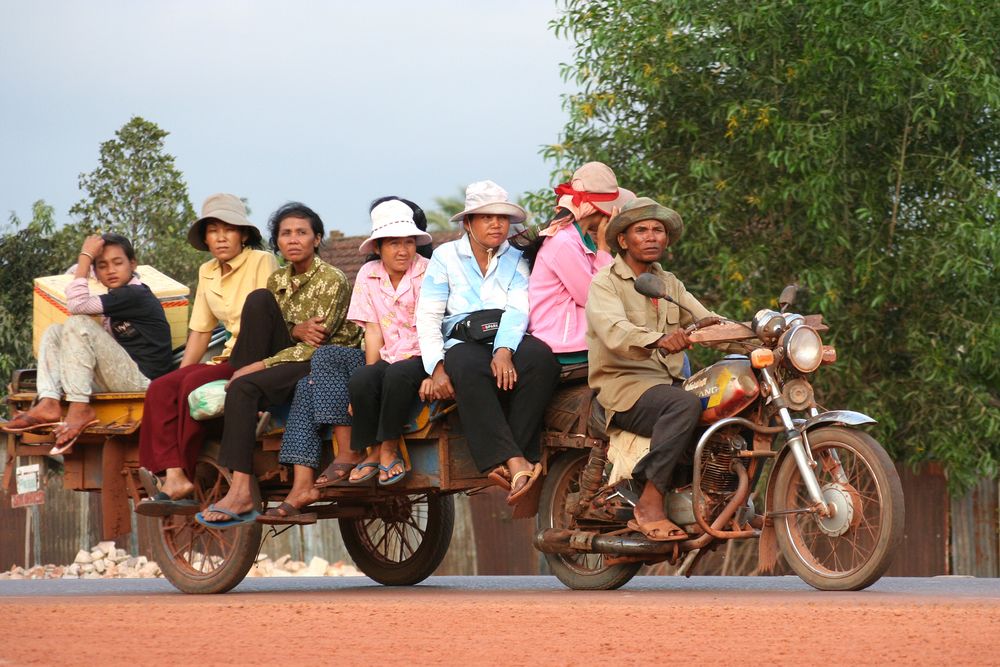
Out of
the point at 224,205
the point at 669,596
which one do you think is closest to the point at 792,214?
the point at 224,205

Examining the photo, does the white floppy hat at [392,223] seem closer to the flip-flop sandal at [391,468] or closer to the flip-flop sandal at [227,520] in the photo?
the flip-flop sandal at [391,468]

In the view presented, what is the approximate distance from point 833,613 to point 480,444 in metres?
2.38

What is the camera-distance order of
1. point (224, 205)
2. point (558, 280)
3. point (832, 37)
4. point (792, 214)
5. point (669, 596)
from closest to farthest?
point (669, 596) → point (558, 280) → point (224, 205) → point (832, 37) → point (792, 214)

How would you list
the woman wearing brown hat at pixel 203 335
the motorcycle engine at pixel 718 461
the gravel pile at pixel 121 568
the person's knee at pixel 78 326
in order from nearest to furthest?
the motorcycle engine at pixel 718 461
the woman wearing brown hat at pixel 203 335
the person's knee at pixel 78 326
the gravel pile at pixel 121 568

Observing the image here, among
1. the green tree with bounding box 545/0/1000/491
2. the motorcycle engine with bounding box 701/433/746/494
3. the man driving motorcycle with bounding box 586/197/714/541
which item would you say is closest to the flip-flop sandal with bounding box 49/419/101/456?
the man driving motorcycle with bounding box 586/197/714/541

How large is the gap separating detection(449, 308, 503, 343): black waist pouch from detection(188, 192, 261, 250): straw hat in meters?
1.99

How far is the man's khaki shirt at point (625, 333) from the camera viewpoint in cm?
788

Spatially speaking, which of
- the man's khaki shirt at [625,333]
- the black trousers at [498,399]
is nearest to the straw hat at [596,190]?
the man's khaki shirt at [625,333]

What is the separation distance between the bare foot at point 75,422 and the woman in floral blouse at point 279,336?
1.15 meters

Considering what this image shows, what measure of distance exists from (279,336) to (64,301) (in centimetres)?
211

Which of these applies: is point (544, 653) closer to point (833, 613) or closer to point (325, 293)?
point (833, 613)

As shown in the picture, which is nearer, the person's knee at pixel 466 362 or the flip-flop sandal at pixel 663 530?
the flip-flop sandal at pixel 663 530

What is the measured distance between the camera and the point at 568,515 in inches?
333

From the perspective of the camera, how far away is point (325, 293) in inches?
370
